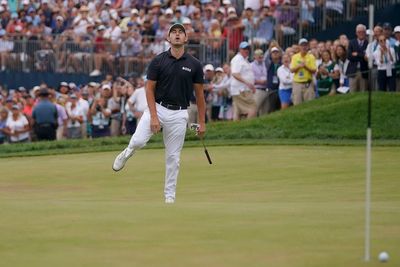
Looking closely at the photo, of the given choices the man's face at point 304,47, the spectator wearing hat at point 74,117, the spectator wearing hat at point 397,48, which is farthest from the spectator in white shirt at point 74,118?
the spectator wearing hat at point 397,48

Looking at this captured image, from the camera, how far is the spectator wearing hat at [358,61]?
2745cm

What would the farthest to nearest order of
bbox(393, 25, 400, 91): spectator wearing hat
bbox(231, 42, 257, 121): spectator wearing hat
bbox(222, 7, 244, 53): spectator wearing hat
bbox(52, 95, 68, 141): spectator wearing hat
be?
bbox(222, 7, 244, 53): spectator wearing hat → bbox(52, 95, 68, 141): spectator wearing hat → bbox(231, 42, 257, 121): spectator wearing hat → bbox(393, 25, 400, 91): spectator wearing hat

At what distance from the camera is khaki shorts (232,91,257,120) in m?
29.0

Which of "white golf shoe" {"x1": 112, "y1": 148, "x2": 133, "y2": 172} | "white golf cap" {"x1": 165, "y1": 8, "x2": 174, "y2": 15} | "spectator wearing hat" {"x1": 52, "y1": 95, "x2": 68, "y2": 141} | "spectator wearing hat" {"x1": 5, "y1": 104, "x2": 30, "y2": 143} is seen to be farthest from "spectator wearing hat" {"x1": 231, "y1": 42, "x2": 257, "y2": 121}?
"white golf shoe" {"x1": 112, "y1": 148, "x2": 133, "y2": 172}

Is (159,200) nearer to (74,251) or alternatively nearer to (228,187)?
(228,187)

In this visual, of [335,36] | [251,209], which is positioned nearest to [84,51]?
[335,36]

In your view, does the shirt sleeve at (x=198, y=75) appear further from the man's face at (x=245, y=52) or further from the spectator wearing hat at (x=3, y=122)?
the spectator wearing hat at (x=3, y=122)

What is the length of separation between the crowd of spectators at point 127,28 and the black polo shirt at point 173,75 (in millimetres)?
15050

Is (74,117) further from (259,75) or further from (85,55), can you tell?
(259,75)

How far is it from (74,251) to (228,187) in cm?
781

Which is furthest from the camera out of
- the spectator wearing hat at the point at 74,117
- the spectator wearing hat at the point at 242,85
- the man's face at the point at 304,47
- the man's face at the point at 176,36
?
the spectator wearing hat at the point at 74,117

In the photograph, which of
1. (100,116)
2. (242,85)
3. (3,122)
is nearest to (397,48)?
(242,85)

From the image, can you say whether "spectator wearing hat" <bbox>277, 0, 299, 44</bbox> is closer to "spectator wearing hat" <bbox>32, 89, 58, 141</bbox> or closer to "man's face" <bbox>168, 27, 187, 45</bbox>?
"spectator wearing hat" <bbox>32, 89, 58, 141</bbox>

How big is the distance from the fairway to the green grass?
4.16 meters
